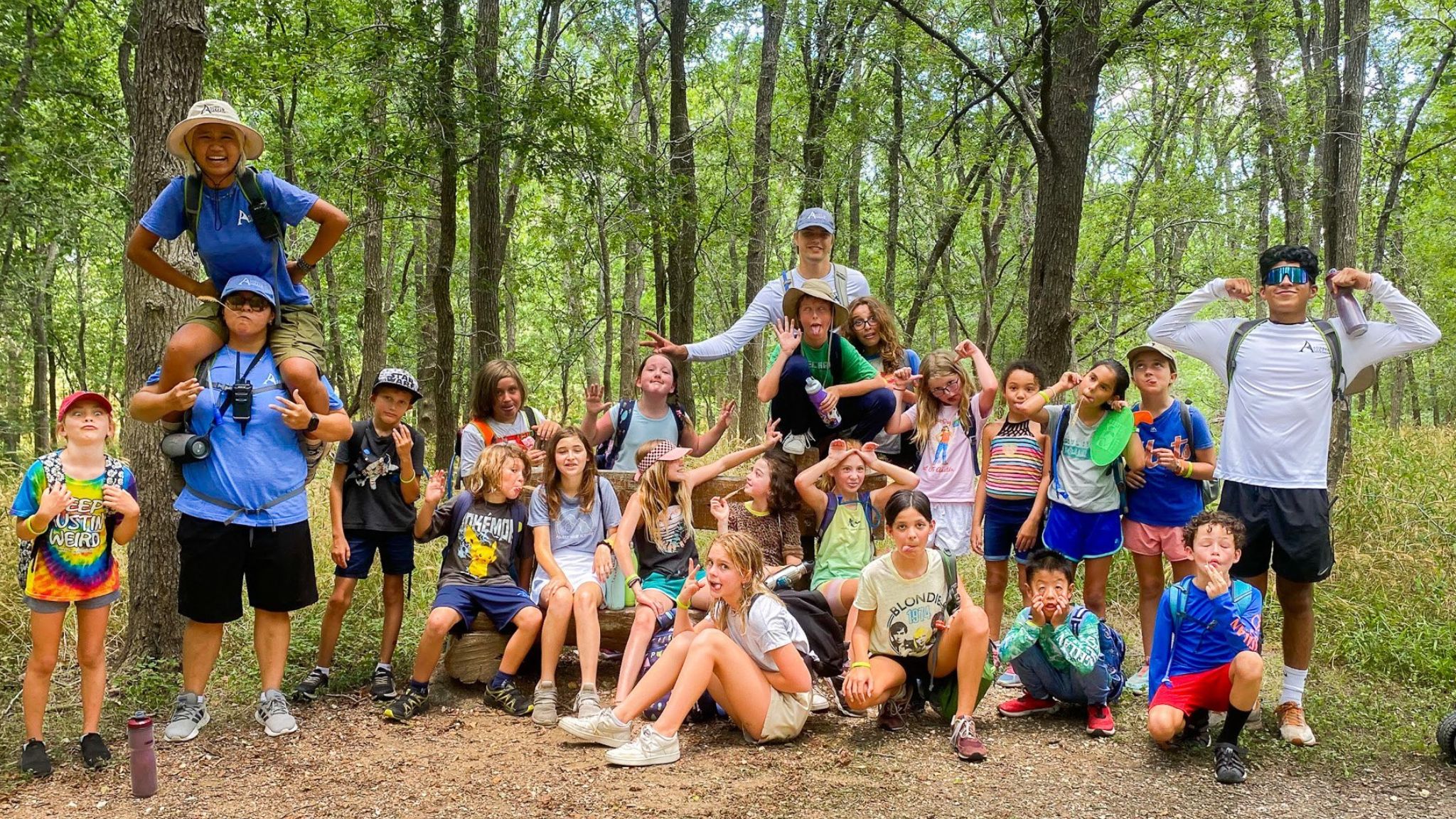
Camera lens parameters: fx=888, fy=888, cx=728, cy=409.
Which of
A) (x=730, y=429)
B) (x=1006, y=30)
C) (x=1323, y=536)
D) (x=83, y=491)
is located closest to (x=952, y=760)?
(x=1323, y=536)

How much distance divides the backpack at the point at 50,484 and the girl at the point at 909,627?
3450 millimetres

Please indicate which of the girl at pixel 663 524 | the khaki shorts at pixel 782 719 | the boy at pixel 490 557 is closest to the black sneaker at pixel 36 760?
Answer: the boy at pixel 490 557

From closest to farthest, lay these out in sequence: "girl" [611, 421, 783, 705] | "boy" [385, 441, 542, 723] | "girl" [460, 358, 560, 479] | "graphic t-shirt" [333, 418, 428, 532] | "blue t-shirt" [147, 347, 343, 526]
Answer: "blue t-shirt" [147, 347, 343, 526], "boy" [385, 441, 542, 723], "graphic t-shirt" [333, 418, 428, 532], "girl" [611, 421, 783, 705], "girl" [460, 358, 560, 479]

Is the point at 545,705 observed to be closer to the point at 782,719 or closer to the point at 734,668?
the point at 734,668

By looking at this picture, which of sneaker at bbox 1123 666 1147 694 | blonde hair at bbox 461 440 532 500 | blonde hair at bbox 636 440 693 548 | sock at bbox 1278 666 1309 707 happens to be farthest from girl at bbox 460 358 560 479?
sock at bbox 1278 666 1309 707

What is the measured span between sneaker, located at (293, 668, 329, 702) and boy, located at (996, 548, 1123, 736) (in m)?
3.61

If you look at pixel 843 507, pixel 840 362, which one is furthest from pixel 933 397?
pixel 843 507

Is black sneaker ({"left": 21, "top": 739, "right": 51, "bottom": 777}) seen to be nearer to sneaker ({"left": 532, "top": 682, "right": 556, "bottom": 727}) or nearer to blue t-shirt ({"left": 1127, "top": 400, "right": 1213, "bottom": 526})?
sneaker ({"left": 532, "top": 682, "right": 556, "bottom": 727})

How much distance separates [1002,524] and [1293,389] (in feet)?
5.31

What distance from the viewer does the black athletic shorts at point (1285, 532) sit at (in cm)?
419

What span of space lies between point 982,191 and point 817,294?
12163 millimetres

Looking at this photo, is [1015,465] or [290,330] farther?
[1015,465]

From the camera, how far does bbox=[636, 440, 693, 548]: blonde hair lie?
5055 millimetres

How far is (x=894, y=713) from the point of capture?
4461 mm
